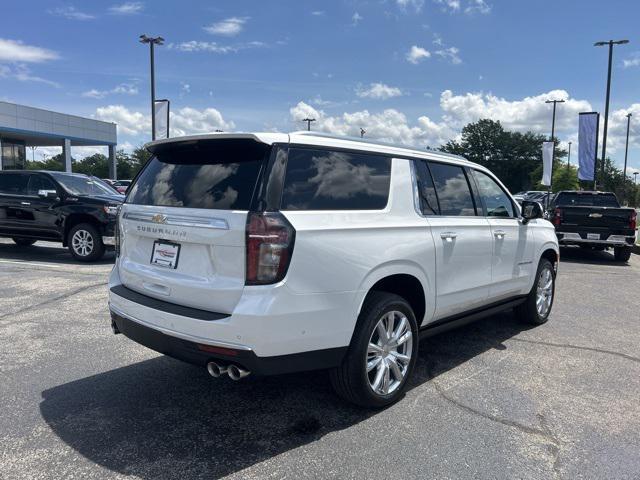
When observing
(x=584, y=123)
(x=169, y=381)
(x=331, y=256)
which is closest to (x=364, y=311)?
(x=331, y=256)

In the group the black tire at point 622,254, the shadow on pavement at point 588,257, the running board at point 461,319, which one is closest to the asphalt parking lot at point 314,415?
the running board at point 461,319

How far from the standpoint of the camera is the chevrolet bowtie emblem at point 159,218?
338 centimetres

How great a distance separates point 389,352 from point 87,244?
7915 mm

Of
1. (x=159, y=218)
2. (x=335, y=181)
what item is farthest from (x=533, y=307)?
(x=159, y=218)

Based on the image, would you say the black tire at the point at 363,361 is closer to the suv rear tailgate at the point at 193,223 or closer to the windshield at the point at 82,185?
the suv rear tailgate at the point at 193,223

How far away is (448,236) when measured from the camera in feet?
13.7

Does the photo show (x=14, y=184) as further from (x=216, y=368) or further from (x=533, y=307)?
(x=533, y=307)

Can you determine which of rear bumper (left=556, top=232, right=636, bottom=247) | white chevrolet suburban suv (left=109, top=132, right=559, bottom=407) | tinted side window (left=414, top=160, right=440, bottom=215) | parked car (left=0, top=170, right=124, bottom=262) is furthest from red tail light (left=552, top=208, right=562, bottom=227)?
parked car (left=0, top=170, right=124, bottom=262)

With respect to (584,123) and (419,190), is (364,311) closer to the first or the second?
(419,190)

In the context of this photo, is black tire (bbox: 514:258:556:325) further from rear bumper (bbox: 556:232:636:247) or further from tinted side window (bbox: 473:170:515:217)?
rear bumper (bbox: 556:232:636:247)

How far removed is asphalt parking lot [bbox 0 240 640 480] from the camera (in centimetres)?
295

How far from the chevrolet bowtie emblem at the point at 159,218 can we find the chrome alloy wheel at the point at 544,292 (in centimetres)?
432

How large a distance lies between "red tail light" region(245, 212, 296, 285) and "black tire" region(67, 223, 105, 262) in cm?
778

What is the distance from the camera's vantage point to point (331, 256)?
3.15m
